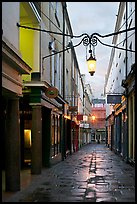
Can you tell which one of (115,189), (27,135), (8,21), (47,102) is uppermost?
(8,21)

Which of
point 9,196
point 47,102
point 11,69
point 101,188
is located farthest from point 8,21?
point 47,102

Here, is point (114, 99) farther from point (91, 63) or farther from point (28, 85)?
point (91, 63)

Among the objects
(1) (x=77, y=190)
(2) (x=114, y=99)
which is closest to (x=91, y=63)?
(1) (x=77, y=190)

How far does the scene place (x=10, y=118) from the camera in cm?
1207

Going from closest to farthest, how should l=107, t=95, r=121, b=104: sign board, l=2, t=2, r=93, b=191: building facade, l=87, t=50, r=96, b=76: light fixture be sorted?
l=2, t=2, r=93, b=191: building facade < l=87, t=50, r=96, b=76: light fixture < l=107, t=95, r=121, b=104: sign board

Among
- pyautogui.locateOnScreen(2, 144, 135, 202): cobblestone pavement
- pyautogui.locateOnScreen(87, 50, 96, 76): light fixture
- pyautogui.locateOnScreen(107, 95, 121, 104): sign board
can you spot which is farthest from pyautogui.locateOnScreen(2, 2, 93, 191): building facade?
pyautogui.locateOnScreen(107, 95, 121, 104): sign board

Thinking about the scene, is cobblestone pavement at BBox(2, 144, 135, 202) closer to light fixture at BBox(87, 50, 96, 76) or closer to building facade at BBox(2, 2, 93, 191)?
building facade at BBox(2, 2, 93, 191)

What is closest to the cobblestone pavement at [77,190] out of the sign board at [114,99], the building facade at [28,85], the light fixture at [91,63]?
the building facade at [28,85]

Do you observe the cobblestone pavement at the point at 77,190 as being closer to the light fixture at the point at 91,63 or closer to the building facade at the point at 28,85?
the building facade at the point at 28,85

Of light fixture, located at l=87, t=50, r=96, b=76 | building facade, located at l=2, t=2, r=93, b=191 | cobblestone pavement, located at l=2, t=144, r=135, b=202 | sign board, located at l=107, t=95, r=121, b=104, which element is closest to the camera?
cobblestone pavement, located at l=2, t=144, r=135, b=202

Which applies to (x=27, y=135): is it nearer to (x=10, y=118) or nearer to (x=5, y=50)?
Answer: (x=10, y=118)

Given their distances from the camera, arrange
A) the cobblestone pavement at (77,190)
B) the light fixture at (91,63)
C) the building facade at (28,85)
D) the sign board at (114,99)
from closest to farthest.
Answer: the cobblestone pavement at (77,190) < the building facade at (28,85) < the light fixture at (91,63) < the sign board at (114,99)

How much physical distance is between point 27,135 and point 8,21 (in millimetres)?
10306

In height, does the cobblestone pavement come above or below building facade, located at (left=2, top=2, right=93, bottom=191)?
below
